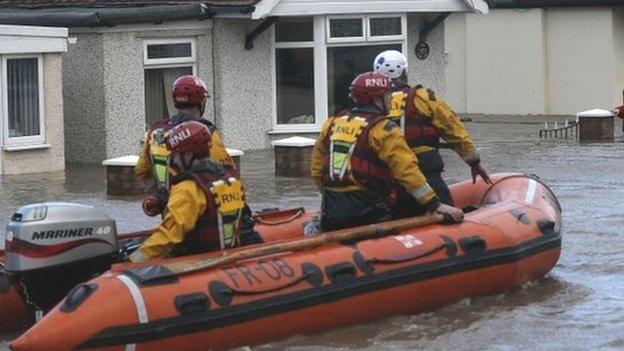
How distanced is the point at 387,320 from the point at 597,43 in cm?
2095

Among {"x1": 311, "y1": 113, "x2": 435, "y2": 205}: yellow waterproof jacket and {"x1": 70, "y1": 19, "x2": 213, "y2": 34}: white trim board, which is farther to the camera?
{"x1": 70, "y1": 19, "x2": 213, "y2": 34}: white trim board

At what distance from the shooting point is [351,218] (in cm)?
1077

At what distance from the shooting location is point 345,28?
2373cm

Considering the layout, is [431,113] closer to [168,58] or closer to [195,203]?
[195,203]

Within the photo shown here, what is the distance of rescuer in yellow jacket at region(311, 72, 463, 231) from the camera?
1052cm

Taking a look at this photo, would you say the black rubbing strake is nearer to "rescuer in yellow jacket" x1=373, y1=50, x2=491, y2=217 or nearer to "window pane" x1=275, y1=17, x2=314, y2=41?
"rescuer in yellow jacket" x1=373, y1=50, x2=491, y2=217

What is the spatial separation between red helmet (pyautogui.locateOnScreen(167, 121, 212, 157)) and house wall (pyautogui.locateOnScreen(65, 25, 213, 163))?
1224 centimetres

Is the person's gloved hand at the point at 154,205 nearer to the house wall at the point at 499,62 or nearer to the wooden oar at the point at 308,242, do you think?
the wooden oar at the point at 308,242

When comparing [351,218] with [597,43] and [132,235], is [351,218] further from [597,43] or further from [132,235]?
A: [597,43]

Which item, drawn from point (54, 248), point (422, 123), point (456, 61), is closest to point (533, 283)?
point (422, 123)

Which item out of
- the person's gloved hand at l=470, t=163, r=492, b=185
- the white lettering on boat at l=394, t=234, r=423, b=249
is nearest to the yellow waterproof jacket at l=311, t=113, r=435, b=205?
Answer: the white lettering on boat at l=394, t=234, r=423, b=249

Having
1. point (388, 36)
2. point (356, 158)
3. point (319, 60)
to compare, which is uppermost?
point (388, 36)

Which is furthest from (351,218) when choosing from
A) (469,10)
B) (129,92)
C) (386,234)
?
(469,10)

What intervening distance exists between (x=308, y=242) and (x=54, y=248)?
1679mm
